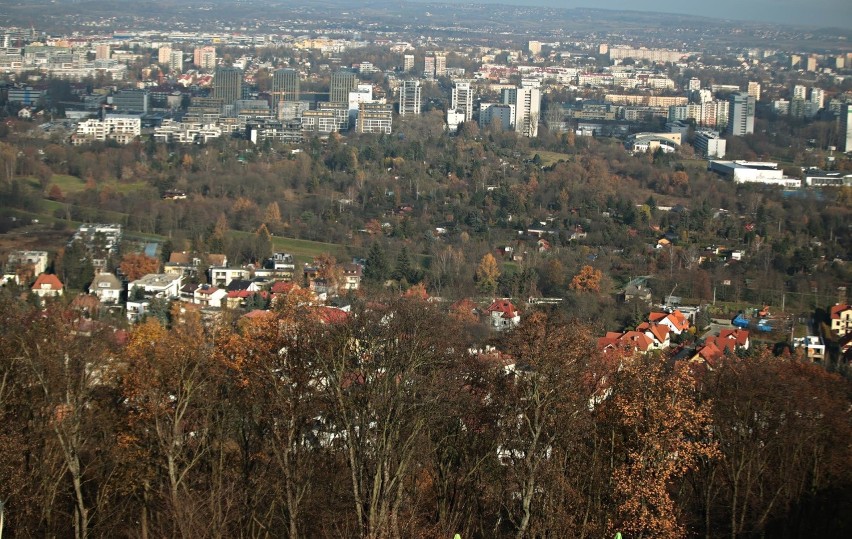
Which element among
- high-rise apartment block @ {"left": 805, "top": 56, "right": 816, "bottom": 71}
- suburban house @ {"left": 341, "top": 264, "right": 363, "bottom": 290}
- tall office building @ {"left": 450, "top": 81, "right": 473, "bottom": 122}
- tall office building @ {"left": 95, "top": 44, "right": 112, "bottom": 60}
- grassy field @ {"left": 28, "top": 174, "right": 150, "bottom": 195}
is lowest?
suburban house @ {"left": 341, "top": 264, "right": 363, "bottom": 290}

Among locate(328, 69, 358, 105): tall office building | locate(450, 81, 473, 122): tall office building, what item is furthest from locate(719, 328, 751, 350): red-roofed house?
locate(328, 69, 358, 105): tall office building

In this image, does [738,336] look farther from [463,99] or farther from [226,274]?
[463,99]

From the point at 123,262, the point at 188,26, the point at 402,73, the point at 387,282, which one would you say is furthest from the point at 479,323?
the point at 188,26

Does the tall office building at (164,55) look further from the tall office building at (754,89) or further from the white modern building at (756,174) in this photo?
the white modern building at (756,174)

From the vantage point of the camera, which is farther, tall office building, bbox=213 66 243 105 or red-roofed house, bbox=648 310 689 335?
tall office building, bbox=213 66 243 105

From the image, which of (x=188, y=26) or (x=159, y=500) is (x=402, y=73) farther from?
(x=159, y=500)

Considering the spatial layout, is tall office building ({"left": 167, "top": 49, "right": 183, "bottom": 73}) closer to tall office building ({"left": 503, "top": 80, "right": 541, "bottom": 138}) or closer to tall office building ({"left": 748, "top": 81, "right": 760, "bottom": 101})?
tall office building ({"left": 503, "top": 80, "right": 541, "bottom": 138})

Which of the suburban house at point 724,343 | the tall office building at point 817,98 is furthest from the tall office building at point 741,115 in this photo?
the suburban house at point 724,343
